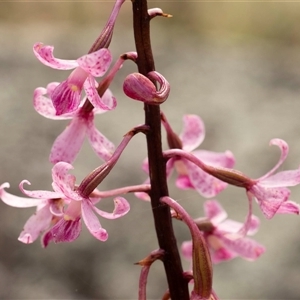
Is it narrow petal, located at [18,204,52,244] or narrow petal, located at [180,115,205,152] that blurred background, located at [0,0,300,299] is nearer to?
narrow petal, located at [180,115,205,152]

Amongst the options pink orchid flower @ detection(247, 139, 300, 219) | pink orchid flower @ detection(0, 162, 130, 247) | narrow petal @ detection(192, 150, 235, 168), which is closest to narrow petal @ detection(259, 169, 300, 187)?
pink orchid flower @ detection(247, 139, 300, 219)

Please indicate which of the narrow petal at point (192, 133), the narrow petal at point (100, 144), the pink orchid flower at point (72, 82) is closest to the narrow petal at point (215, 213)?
the narrow petal at point (192, 133)

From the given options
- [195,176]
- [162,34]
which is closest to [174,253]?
[195,176]

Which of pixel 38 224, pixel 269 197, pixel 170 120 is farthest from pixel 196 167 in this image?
pixel 170 120

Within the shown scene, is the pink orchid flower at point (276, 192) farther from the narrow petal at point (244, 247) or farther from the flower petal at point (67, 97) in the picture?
the flower petal at point (67, 97)

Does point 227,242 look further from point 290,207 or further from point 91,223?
point 91,223

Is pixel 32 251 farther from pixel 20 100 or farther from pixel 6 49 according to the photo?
pixel 6 49
